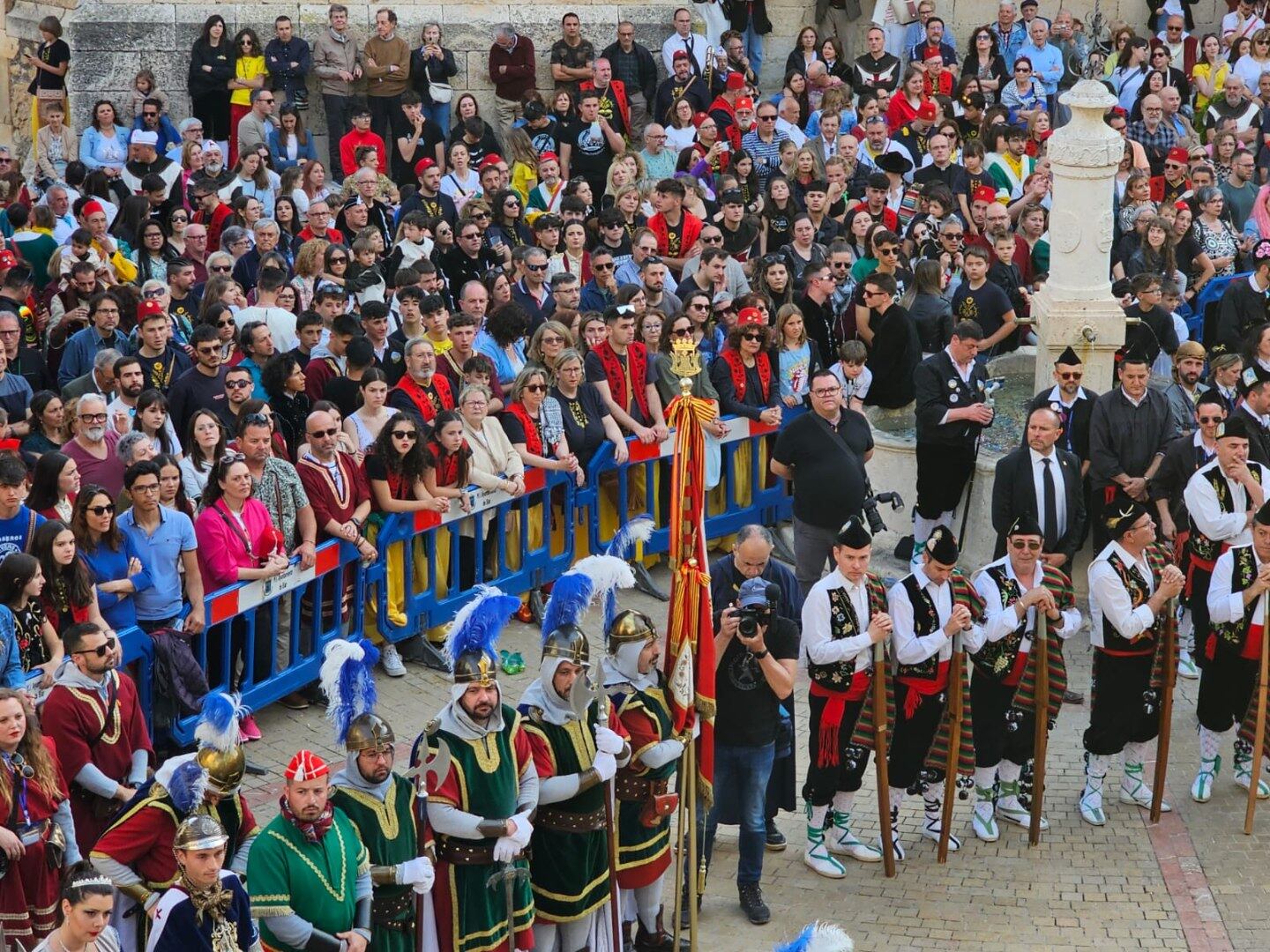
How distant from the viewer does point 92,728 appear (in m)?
8.05

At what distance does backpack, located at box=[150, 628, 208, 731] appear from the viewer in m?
9.30

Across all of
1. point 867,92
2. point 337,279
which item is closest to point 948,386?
point 337,279

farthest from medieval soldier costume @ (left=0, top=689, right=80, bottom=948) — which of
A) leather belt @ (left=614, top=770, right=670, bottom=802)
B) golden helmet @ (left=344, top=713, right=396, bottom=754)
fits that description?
leather belt @ (left=614, top=770, right=670, bottom=802)

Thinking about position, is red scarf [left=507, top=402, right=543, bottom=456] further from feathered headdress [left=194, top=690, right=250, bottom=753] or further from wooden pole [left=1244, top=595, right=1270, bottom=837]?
feathered headdress [left=194, top=690, right=250, bottom=753]

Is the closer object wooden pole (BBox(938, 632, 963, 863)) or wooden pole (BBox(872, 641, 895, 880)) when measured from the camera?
wooden pole (BBox(872, 641, 895, 880))

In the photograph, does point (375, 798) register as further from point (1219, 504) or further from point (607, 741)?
point (1219, 504)

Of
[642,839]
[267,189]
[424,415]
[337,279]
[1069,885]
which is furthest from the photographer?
[267,189]

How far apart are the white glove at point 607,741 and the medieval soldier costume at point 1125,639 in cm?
273

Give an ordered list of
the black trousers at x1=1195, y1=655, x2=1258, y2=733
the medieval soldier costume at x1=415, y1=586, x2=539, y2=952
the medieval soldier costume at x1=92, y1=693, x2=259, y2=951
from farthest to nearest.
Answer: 1. the black trousers at x1=1195, y1=655, x2=1258, y2=733
2. the medieval soldier costume at x1=415, y1=586, x2=539, y2=952
3. the medieval soldier costume at x1=92, y1=693, x2=259, y2=951

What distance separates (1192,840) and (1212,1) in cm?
1457

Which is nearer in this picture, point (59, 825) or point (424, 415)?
point (59, 825)

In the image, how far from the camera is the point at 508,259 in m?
14.5

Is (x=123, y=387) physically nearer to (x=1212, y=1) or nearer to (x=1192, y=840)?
(x=1192, y=840)

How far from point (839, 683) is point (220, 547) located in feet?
9.74
